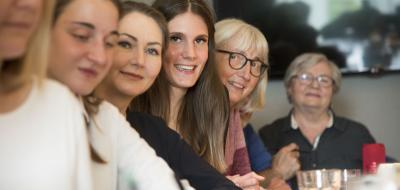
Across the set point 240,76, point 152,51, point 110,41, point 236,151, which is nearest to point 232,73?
point 240,76

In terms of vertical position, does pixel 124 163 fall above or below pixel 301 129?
above

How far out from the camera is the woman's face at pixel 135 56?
60.0 inches

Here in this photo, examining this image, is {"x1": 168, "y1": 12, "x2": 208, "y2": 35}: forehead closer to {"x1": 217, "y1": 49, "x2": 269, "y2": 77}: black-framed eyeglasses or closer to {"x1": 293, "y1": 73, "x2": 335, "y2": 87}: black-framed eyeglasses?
{"x1": 217, "y1": 49, "x2": 269, "y2": 77}: black-framed eyeglasses

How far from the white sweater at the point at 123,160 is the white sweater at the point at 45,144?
109 mm

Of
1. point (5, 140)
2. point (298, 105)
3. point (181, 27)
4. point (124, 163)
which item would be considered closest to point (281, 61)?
point (298, 105)

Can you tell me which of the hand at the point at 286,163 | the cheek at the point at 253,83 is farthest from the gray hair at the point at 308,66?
the cheek at the point at 253,83

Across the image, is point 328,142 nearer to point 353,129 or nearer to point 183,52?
point 353,129

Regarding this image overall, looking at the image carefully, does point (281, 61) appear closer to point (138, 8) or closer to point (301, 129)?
point (301, 129)

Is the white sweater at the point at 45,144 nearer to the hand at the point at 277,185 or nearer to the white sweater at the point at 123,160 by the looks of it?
the white sweater at the point at 123,160

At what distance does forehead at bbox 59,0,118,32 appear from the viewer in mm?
1085

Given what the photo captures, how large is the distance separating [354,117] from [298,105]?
408 mm

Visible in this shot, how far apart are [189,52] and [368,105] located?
1.49 metres

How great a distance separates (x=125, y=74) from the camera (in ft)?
5.02

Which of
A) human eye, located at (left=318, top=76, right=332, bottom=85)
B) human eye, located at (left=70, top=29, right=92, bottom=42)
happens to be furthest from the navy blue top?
human eye, located at (left=70, top=29, right=92, bottom=42)
